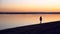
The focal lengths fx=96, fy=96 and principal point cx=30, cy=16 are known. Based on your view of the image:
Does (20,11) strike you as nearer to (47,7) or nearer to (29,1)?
(29,1)

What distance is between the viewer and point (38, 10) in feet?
4.97

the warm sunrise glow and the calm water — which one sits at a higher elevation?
the warm sunrise glow

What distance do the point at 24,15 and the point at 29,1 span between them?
233 mm

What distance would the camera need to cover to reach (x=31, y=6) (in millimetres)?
1507

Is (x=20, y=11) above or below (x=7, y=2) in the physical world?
below

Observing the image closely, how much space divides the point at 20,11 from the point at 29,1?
21 cm

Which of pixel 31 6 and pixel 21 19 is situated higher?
pixel 31 6

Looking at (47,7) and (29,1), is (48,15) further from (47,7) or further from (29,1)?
(29,1)

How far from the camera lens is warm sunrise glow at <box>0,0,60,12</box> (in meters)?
1.48

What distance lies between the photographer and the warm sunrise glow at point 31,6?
1484mm

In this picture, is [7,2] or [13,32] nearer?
[13,32]

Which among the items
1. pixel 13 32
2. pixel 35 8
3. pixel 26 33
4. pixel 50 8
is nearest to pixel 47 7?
pixel 50 8

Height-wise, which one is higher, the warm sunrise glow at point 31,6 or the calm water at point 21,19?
the warm sunrise glow at point 31,6

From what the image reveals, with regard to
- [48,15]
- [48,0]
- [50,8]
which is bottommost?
[48,15]
